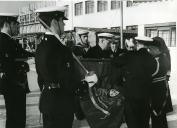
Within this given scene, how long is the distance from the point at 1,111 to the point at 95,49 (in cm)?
259

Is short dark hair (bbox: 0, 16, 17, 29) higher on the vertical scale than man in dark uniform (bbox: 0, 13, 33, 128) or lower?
higher

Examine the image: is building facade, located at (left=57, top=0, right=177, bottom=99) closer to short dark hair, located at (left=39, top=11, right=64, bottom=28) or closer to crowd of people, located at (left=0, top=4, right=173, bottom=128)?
crowd of people, located at (left=0, top=4, right=173, bottom=128)

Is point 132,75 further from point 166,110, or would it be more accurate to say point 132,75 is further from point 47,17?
point 47,17

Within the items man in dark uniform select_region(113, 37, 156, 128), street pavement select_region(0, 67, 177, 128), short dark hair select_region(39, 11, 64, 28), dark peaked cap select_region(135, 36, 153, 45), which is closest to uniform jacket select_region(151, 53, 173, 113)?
dark peaked cap select_region(135, 36, 153, 45)

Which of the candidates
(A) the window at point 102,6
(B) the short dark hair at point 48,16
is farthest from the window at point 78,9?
(B) the short dark hair at point 48,16

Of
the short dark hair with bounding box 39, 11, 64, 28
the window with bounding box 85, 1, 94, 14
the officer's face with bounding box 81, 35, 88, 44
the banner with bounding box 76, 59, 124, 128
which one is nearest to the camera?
the short dark hair with bounding box 39, 11, 64, 28

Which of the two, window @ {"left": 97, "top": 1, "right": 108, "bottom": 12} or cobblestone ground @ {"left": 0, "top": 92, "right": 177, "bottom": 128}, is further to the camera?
window @ {"left": 97, "top": 1, "right": 108, "bottom": 12}

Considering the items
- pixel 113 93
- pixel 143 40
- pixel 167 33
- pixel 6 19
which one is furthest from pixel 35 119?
pixel 167 33

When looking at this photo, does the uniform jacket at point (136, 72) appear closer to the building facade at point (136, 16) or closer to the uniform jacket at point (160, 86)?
the uniform jacket at point (160, 86)

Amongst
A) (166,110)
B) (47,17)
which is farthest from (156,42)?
(47,17)

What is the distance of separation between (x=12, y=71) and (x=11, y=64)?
11 centimetres

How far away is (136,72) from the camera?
5.40m

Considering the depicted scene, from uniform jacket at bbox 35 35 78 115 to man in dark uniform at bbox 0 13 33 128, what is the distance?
162 centimetres

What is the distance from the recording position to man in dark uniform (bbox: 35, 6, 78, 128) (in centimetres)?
370
